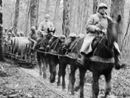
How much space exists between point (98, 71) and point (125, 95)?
2.63 meters

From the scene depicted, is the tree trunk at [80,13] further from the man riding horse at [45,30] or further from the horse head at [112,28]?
the horse head at [112,28]

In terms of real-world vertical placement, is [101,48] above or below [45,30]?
below

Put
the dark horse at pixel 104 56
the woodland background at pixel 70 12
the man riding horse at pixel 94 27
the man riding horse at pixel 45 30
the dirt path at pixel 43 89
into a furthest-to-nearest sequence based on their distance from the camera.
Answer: the woodland background at pixel 70 12 → the man riding horse at pixel 45 30 → the dirt path at pixel 43 89 → the man riding horse at pixel 94 27 → the dark horse at pixel 104 56

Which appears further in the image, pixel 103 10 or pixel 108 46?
pixel 103 10

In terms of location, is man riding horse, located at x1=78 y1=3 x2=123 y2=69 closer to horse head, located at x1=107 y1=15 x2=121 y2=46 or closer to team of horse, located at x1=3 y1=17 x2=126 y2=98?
team of horse, located at x1=3 y1=17 x2=126 y2=98

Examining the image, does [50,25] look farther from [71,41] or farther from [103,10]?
[103,10]

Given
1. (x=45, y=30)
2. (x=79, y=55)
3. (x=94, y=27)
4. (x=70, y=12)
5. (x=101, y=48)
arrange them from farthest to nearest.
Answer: (x=70, y=12), (x=45, y=30), (x=79, y=55), (x=94, y=27), (x=101, y=48)

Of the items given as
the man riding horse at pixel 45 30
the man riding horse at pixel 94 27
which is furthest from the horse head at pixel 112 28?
the man riding horse at pixel 45 30

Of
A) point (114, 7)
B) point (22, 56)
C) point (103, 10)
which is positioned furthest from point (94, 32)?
point (22, 56)

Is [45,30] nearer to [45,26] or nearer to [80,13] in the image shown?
[45,26]

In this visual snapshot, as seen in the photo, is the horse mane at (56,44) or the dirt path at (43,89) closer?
the dirt path at (43,89)

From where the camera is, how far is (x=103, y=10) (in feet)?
23.2

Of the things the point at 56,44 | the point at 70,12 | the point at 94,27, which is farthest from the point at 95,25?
the point at 70,12

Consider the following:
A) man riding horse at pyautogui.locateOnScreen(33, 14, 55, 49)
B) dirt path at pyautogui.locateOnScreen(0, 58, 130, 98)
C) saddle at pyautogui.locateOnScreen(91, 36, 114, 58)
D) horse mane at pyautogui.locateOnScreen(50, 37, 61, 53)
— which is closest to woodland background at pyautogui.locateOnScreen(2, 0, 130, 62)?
dirt path at pyautogui.locateOnScreen(0, 58, 130, 98)
